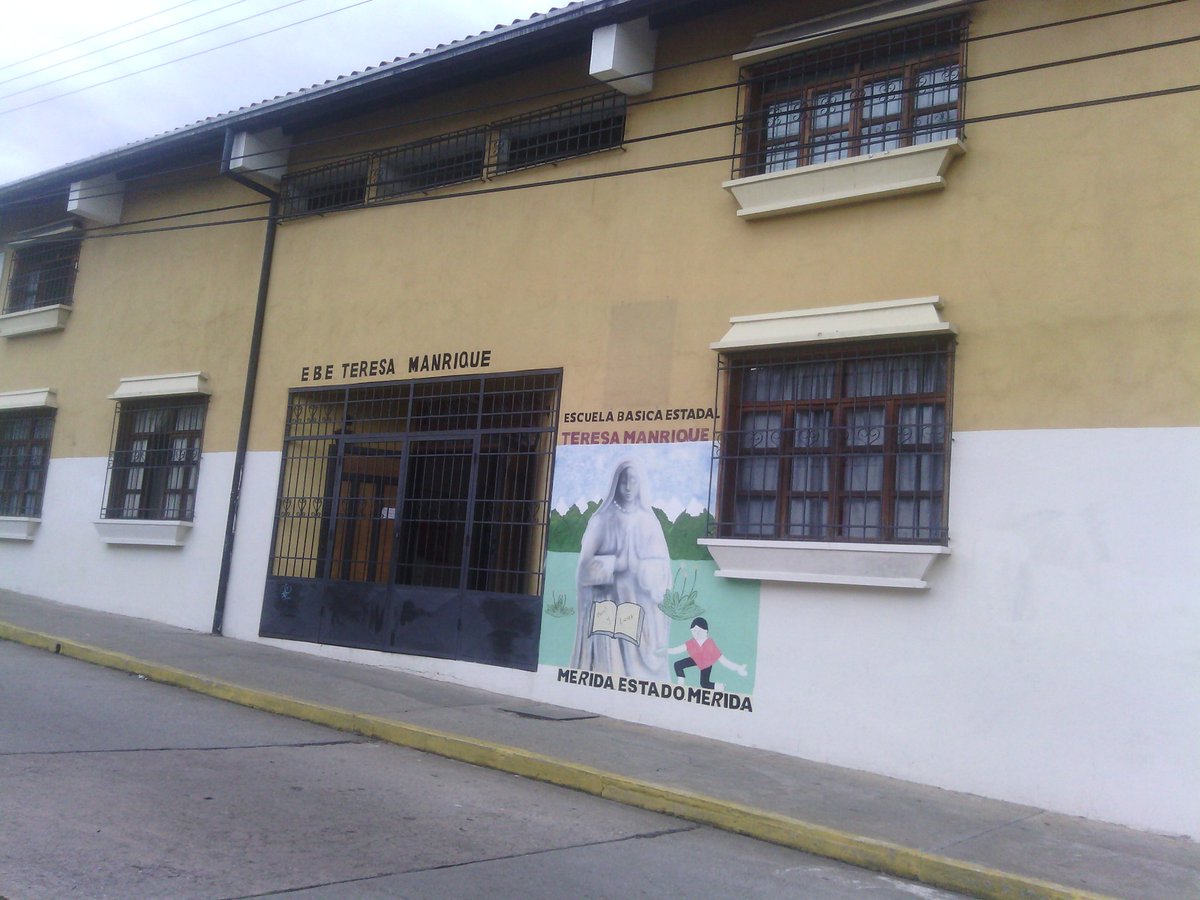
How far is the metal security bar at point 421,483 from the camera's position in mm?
10406

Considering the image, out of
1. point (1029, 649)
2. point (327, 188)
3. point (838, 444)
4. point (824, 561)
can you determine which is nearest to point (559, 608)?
point (824, 561)

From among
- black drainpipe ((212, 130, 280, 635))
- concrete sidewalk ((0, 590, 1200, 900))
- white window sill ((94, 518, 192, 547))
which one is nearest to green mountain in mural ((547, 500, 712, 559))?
concrete sidewalk ((0, 590, 1200, 900))

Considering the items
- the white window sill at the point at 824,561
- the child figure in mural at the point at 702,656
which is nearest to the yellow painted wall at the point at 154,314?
the child figure in mural at the point at 702,656

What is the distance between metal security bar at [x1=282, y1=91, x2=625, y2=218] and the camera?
1048 cm

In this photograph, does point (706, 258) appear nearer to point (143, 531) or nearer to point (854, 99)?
point (854, 99)

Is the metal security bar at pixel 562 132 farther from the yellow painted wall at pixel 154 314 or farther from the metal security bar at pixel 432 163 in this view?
the yellow painted wall at pixel 154 314

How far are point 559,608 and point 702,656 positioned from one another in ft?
5.19

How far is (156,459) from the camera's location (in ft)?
45.3

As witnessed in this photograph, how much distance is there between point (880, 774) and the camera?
770 centimetres

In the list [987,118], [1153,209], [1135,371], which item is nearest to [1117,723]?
[1135,371]

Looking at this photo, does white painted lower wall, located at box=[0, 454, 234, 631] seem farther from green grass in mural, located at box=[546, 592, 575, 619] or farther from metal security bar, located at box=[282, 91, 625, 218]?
green grass in mural, located at box=[546, 592, 575, 619]

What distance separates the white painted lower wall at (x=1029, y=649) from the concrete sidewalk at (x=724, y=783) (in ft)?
0.76

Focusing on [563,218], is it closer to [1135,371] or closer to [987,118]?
[987,118]

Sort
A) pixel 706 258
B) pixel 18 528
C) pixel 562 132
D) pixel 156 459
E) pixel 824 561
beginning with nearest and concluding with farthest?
pixel 824 561, pixel 706 258, pixel 562 132, pixel 156 459, pixel 18 528
